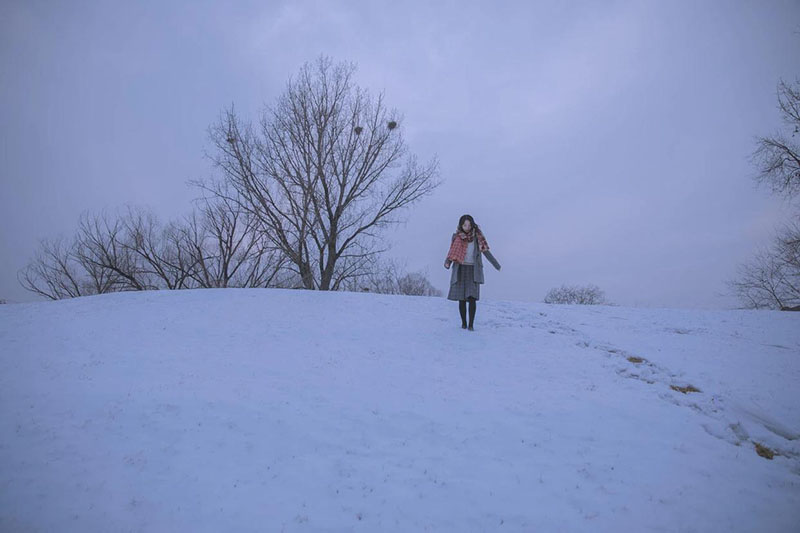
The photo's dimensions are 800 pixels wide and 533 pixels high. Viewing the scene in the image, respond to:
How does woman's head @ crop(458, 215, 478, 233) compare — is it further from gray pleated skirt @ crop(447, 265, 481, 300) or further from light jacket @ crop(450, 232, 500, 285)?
gray pleated skirt @ crop(447, 265, 481, 300)

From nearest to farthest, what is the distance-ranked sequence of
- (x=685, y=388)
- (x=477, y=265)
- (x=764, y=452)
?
(x=764, y=452)
(x=685, y=388)
(x=477, y=265)

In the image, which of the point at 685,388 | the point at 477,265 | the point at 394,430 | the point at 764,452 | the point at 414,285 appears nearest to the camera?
the point at 764,452

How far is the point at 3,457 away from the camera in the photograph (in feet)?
12.9

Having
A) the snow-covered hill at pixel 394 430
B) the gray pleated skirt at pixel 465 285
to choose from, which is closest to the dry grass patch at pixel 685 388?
the snow-covered hill at pixel 394 430

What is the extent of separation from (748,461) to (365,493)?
416 centimetres

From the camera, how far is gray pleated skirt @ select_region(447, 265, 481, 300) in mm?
7980

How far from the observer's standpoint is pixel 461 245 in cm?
810

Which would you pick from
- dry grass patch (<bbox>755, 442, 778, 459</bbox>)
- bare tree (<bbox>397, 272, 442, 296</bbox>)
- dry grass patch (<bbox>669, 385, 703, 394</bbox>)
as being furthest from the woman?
bare tree (<bbox>397, 272, 442, 296</bbox>)

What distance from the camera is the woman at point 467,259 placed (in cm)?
798

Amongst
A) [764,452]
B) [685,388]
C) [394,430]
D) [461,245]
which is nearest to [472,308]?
[461,245]

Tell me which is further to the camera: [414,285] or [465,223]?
[414,285]

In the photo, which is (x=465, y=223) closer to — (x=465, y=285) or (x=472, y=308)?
(x=465, y=285)

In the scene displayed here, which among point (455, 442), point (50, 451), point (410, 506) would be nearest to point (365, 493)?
point (410, 506)

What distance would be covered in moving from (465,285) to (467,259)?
0.57m
